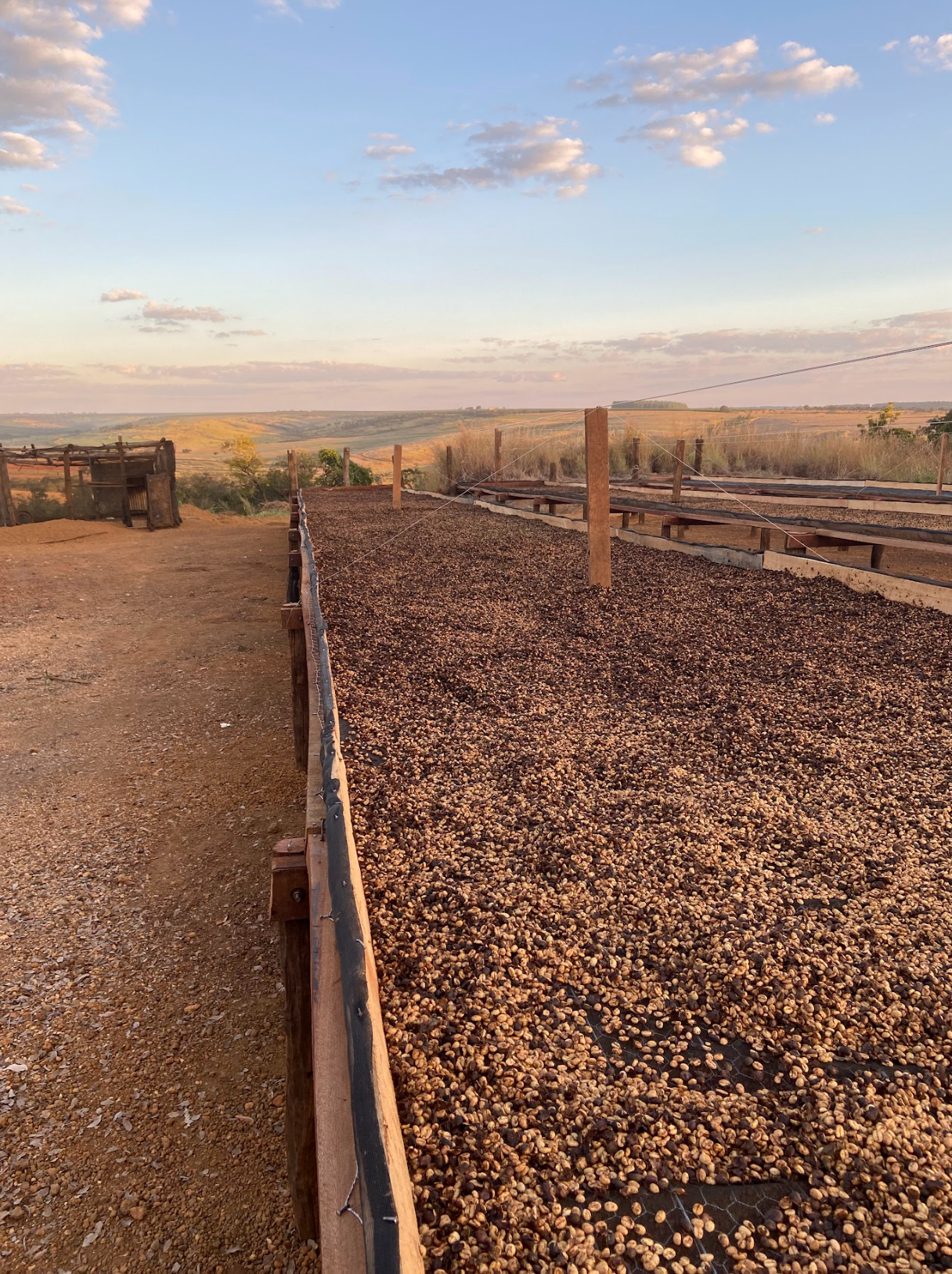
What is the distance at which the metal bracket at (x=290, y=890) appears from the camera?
4.97ft

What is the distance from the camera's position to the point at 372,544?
8531mm

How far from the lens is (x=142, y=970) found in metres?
2.35

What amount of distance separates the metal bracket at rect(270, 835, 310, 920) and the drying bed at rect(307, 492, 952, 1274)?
0.99 ft

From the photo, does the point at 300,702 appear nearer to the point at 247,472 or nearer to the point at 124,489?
the point at 124,489

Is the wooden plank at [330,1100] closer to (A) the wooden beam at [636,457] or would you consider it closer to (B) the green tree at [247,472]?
(A) the wooden beam at [636,457]

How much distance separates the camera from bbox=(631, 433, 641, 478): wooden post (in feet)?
53.5

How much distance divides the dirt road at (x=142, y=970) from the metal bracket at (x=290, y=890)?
2.10 ft

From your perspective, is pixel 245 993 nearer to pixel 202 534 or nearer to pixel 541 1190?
pixel 541 1190

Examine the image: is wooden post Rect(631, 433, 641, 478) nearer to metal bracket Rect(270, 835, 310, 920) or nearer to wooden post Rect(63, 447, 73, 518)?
wooden post Rect(63, 447, 73, 518)

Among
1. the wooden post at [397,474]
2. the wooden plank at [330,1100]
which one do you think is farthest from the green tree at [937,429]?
the wooden plank at [330,1100]

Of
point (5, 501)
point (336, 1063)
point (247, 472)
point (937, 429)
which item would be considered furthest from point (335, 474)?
point (336, 1063)

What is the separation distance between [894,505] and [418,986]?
10.4m

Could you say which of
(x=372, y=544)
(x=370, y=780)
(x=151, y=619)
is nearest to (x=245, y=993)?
(x=370, y=780)

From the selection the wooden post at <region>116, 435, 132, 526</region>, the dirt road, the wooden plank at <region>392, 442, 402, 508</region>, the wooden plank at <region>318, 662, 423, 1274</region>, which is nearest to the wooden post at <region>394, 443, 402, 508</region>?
the wooden plank at <region>392, 442, 402, 508</region>
